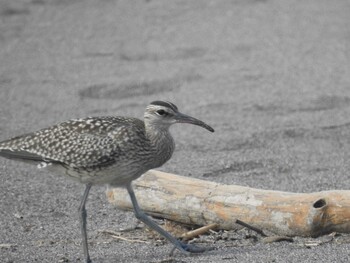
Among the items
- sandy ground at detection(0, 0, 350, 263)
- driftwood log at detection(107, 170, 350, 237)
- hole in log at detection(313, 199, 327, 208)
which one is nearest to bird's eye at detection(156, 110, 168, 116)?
driftwood log at detection(107, 170, 350, 237)

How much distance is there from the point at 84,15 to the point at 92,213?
272 inches

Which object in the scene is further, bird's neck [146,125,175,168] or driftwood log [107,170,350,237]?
bird's neck [146,125,175,168]

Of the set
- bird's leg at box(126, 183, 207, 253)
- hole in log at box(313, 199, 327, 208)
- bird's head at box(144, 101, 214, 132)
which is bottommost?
bird's leg at box(126, 183, 207, 253)

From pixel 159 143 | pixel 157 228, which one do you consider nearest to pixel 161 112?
pixel 159 143

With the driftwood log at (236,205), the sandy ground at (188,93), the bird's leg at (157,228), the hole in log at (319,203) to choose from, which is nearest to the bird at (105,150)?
the bird's leg at (157,228)

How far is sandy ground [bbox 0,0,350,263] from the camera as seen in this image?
6809 mm

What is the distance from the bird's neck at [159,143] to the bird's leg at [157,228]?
0.98 feet

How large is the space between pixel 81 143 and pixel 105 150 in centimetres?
22

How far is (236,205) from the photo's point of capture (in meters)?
6.46

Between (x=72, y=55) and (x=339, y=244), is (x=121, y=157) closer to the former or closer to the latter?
(x=339, y=244)

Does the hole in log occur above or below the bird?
below

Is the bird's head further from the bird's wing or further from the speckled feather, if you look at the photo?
the bird's wing

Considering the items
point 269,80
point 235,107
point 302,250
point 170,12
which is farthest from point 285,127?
point 170,12

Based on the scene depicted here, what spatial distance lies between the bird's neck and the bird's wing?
8 centimetres
